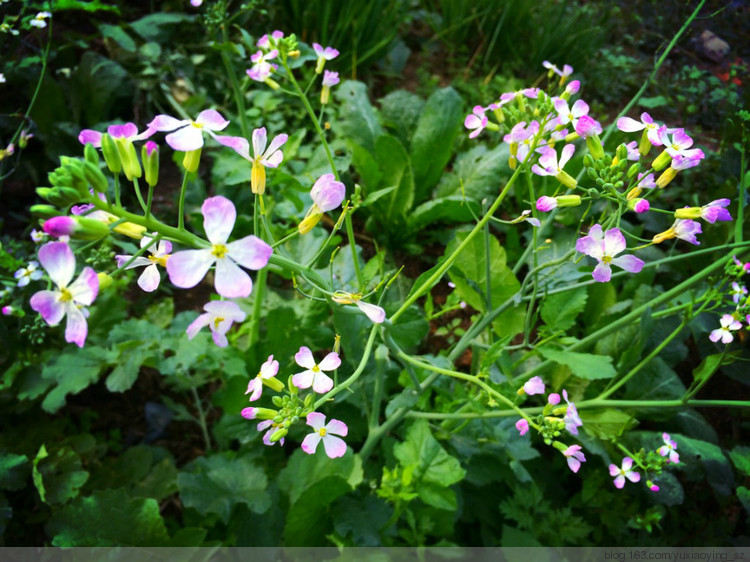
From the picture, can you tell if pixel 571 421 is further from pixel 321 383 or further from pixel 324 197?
pixel 324 197

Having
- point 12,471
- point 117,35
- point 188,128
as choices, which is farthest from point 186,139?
point 117,35

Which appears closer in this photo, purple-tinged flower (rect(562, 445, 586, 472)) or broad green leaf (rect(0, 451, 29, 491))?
purple-tinged flower (rect(562, 445, 586, 472))

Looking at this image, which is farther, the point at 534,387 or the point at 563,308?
the point at 563,308

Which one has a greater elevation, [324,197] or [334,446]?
[324,197]

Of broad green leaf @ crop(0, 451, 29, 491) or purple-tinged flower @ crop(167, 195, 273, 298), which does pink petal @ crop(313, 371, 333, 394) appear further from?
broad green leaf @ crop(0, 451, 29, 491)

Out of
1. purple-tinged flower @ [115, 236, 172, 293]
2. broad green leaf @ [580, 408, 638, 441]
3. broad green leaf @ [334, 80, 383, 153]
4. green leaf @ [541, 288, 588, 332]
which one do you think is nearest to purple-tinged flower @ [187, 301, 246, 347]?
purple-tinged flower @ [115, 236, 172, 293]

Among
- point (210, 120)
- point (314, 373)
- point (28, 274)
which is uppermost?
point (210, 120)

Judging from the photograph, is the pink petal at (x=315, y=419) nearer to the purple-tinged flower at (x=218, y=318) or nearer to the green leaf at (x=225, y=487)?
the purple-tinged flower at (x=218, y=318)

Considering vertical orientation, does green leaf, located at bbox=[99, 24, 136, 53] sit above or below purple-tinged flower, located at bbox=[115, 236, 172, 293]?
below
